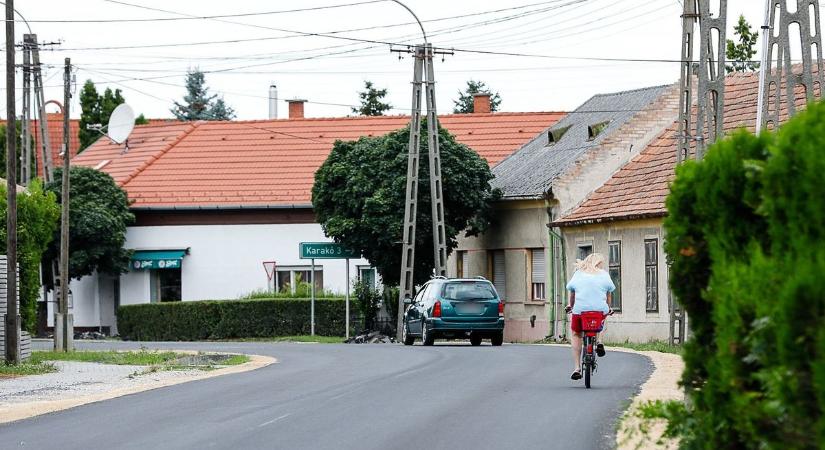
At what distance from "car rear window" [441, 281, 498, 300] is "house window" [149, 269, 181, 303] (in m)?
24.3

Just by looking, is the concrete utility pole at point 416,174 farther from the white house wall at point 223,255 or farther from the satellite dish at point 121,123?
the satellite dish at point 121,123

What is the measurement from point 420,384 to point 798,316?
13.7 meters

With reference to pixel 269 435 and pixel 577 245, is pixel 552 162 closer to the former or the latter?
pixel 577 245

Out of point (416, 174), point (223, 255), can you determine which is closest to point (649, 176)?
point (416, 174)

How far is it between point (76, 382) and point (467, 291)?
39.0ft

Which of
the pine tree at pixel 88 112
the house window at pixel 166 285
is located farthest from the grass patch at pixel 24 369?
the pine tree at pixel 88 112

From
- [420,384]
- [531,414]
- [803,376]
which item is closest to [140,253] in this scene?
[420,384]

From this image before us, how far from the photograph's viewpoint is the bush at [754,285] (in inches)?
234

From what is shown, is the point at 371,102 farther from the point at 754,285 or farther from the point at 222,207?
the point at 754,285

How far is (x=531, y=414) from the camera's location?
14.9 metres

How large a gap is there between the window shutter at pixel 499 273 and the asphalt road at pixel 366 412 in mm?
22265

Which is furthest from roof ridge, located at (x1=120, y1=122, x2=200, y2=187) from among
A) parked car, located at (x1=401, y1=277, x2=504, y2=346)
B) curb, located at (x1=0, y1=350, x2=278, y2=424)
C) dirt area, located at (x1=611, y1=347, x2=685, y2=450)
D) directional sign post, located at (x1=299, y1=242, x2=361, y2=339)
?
dirt area, located at (x1=611, y1=347, x2=685, y2=450)

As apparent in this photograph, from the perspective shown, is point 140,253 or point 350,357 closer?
point 350,357

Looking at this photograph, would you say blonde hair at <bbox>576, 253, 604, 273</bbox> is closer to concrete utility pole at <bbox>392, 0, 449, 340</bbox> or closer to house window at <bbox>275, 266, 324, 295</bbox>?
concrete utility pole at <bbox>392, 0, 449, 340</bbox>
